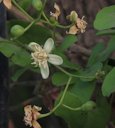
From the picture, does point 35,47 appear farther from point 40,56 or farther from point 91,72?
point 91,72

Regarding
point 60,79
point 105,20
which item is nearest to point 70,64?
point 60,79

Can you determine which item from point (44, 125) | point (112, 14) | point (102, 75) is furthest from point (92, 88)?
point (44, 125)

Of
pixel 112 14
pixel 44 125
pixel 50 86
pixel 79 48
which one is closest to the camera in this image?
pixel 112 14

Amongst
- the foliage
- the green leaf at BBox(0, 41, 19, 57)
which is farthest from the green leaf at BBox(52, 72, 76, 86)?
the green leaf at BBox(0, 41, 19, 57)

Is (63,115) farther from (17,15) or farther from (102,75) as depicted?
(17,15)

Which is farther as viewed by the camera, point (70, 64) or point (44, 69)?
point (70, 64)

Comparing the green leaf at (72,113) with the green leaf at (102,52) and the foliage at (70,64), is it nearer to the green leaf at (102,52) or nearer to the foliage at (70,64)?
the foliage at (70,64)

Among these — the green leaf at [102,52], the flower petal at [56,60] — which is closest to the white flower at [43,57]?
the flower petal at [56,60]
